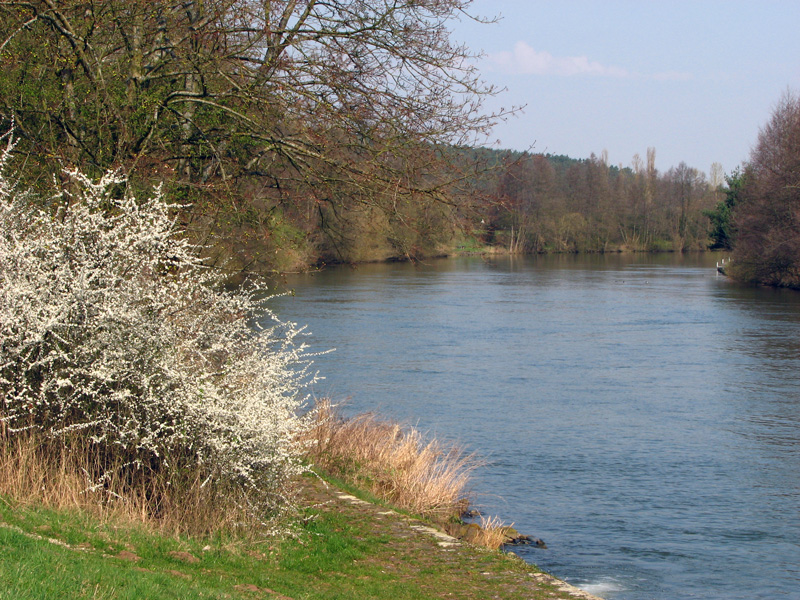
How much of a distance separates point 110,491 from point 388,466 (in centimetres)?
514

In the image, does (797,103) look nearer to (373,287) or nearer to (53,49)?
(373,287)

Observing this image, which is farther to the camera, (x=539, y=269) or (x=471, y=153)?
(x=539, y=269)

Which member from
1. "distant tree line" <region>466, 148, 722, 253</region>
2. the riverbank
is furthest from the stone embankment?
"distant tree line" <region>466, 148, 722, 253</region>

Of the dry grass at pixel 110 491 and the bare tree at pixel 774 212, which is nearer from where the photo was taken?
the dry grass at pixel 110 491

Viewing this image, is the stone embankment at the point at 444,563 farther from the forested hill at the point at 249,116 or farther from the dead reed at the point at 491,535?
the forested hill at the point at 249,116

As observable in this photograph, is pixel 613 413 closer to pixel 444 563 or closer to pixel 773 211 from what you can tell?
pixel 444 563

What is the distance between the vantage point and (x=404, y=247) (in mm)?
10750

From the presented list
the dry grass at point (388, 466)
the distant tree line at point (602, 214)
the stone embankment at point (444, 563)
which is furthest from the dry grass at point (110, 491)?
the distant tree line at point (602, 214)

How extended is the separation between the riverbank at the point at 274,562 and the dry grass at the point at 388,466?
1.48m

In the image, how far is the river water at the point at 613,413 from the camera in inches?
446

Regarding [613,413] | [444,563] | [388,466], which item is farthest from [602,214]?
[444,563]

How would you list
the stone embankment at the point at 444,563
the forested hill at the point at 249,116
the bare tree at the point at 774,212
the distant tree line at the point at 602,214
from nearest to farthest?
1. the stone embankment at the point at 444,563
2. the forested hill at the point at 249,116
3. the bare tree at the point at 774,212
4. the distant tree line at the point at 602,214

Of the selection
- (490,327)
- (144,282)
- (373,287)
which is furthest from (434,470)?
(373,287)

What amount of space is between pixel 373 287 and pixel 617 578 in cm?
3840
